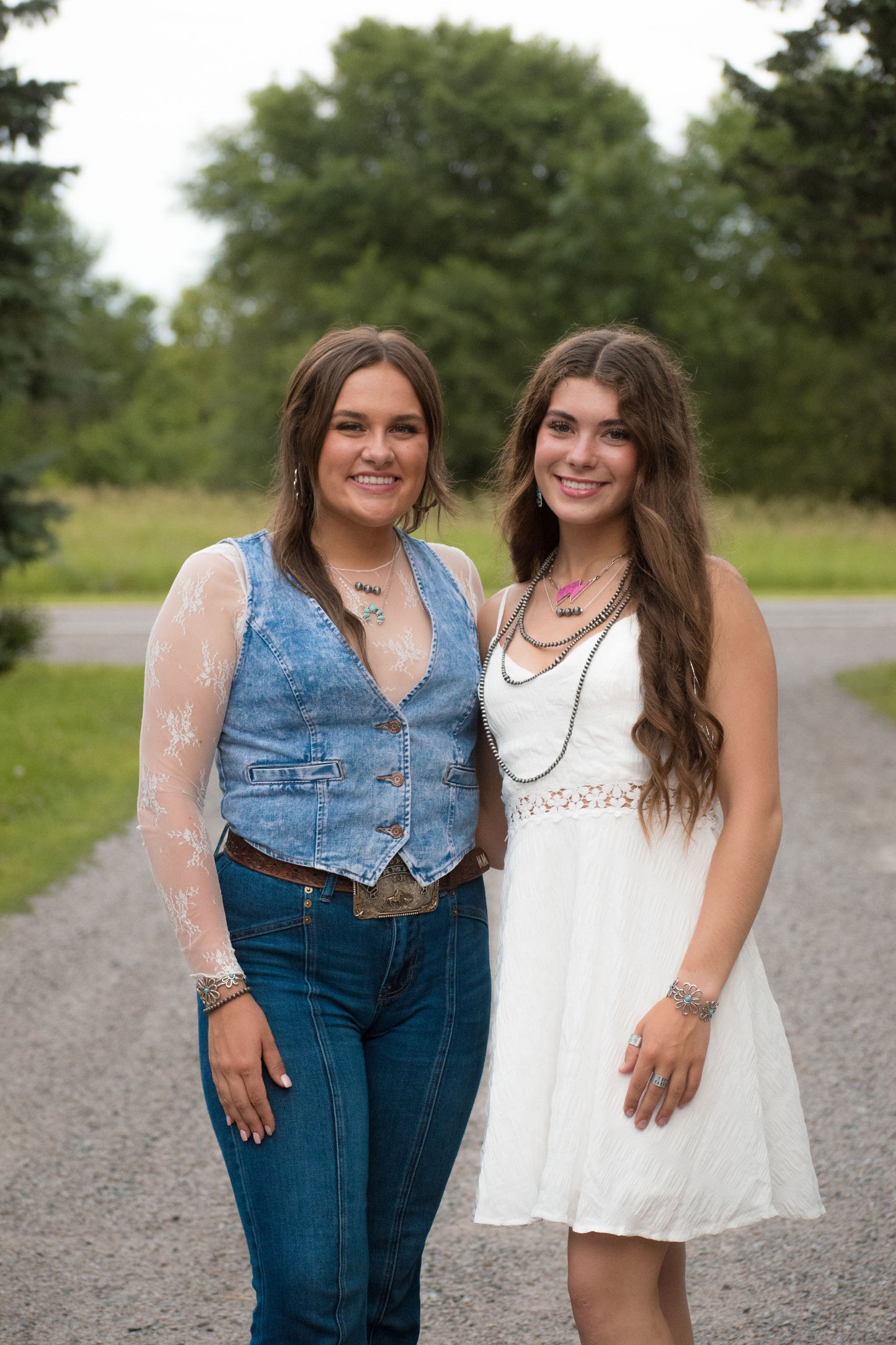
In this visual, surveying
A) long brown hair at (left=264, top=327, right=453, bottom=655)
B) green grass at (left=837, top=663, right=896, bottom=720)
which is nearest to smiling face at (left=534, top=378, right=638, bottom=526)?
long brown hair at (left=264, top=327, right=453, bottom=655)

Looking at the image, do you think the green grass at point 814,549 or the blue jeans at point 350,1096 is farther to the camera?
the green grass at point 814,549

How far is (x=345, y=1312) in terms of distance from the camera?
2.16 metres

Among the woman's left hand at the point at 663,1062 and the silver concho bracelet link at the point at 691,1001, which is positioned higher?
the silver concho bracelet link at the point at 691,1001

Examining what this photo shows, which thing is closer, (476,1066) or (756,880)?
(756,880)

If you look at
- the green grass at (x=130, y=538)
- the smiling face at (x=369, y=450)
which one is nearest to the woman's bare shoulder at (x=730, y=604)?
the smiling face at (x=369, y=450)

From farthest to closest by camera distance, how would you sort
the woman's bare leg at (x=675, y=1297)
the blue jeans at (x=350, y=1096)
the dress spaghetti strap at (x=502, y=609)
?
1. the dress spaghetti strap at (x=502, y=609)
2. the woman's bare leg at (x=675, y=1297)
3. the blue jeans at (x=350, y=1096)

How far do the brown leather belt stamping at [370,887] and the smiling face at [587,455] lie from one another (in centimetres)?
71

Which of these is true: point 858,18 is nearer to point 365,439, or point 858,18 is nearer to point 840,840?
point 840,840

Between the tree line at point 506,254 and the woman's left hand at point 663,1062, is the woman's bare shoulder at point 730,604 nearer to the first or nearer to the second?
the woman's left hand at point 663,1062

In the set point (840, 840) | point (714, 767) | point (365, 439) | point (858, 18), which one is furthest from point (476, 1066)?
point (858, 18)

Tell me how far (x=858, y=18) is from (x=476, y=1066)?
9.09m

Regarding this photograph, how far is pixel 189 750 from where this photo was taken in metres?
2.30

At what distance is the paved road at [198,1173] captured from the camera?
322 centimetres

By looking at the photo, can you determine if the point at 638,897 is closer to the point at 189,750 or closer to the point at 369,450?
the point at 189,750
